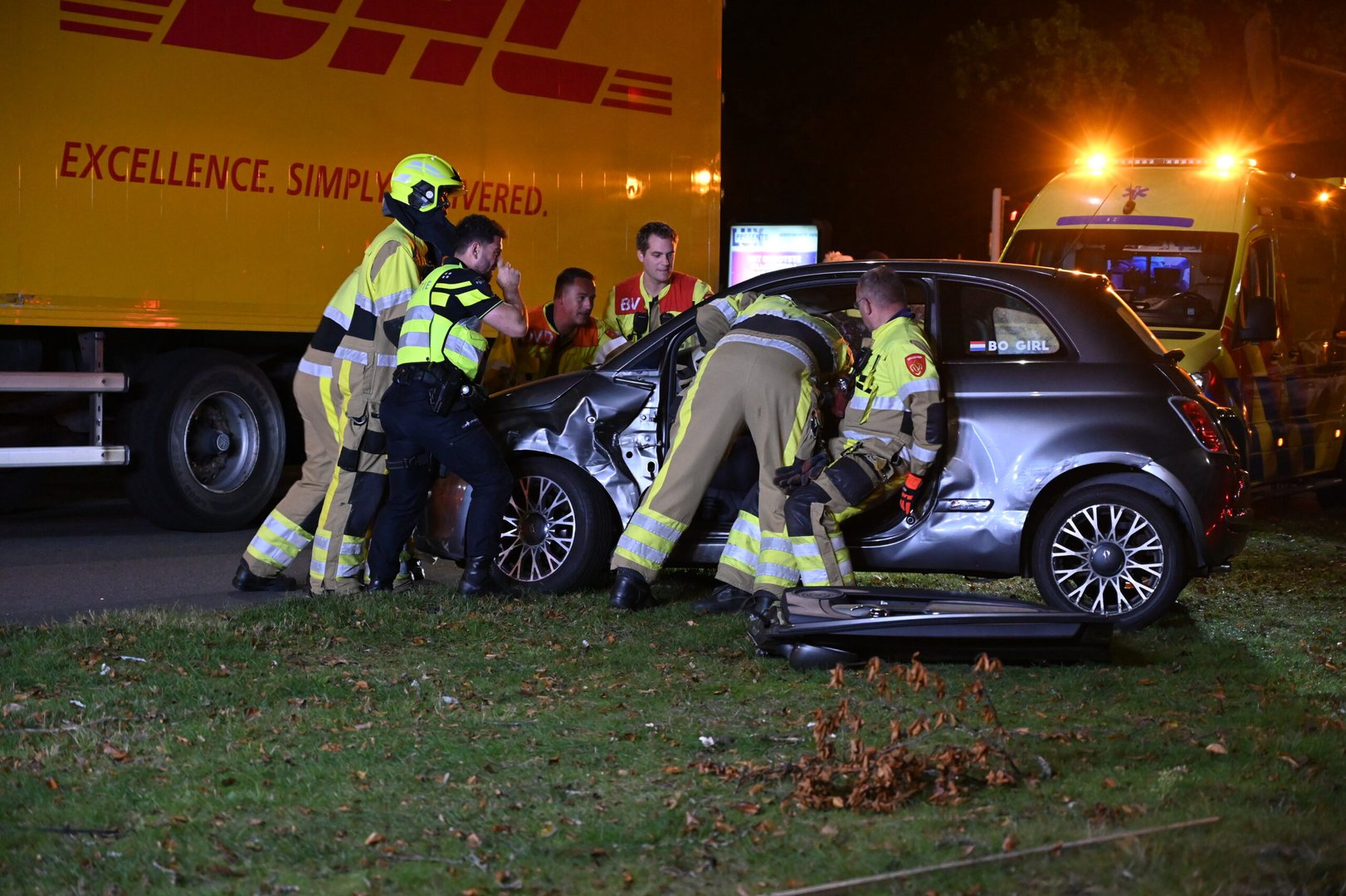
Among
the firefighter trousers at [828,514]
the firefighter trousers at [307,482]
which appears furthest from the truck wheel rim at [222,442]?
the firefighter trousers at [828,514]

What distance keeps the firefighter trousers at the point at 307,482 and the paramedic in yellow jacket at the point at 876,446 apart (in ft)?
7.62

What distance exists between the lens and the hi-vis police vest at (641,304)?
902 centimetres

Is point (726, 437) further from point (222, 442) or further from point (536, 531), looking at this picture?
point (222, 442)

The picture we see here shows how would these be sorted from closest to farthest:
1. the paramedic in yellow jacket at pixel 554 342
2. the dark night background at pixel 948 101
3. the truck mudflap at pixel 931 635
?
the truck mudflap at pixel 931 635 → the paramedic in yellow jacket at pixel 554 342 → the dark night background at pixel 948 101

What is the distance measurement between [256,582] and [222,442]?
7.83ft

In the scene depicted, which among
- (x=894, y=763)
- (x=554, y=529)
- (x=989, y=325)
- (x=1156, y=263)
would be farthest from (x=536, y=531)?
(x=1156, y=263)

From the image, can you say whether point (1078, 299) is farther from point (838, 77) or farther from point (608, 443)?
point (838, 77)

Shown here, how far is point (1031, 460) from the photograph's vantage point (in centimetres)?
705

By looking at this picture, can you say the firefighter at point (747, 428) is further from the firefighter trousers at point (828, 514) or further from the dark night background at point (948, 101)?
the dark night background at point (948, 101)

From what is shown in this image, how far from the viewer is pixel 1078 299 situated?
7234 millimetres

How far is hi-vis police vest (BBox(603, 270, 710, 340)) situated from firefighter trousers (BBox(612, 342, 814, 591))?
1.83 metres

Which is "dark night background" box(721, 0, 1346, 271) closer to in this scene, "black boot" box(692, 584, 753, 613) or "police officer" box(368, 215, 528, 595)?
"black boot" box(692, 584, 753, 613)

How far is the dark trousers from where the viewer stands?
730cm

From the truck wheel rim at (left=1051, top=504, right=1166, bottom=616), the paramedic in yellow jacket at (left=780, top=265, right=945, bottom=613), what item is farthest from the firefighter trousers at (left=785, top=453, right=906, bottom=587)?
the truck wheel rim at (left=1051, top=504, right=1166, bottom=616)
